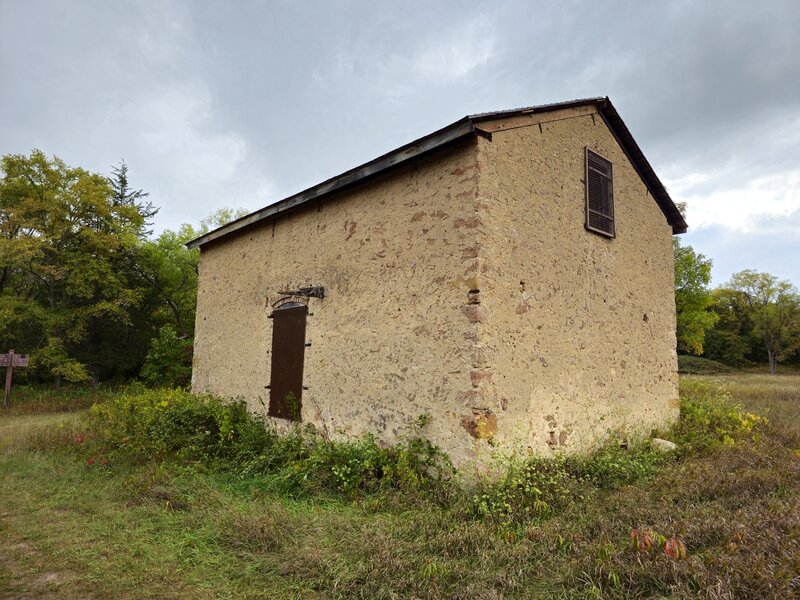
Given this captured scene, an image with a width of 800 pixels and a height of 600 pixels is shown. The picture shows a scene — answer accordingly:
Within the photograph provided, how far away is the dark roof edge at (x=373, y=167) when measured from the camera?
5.24 m

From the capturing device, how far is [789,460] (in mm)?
5773

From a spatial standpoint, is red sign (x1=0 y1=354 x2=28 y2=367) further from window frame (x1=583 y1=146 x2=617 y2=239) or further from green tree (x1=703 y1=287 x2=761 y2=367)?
green tree (x1=703 y1=287 x2=761 y2=367)

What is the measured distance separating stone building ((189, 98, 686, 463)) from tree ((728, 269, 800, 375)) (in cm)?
3457

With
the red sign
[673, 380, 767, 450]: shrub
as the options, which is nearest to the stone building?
[673, 380, 767, 450]: shrub

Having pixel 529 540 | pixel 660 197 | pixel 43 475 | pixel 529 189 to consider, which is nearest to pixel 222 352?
pixel 43 475

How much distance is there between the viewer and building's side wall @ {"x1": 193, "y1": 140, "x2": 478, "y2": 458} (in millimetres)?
5172

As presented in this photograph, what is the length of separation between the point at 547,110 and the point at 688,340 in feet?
71.3

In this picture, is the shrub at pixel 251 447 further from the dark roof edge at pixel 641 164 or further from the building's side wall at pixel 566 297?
the dark roof edge at pixel 641 164

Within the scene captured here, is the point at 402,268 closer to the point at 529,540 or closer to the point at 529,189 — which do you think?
the point at 529,189

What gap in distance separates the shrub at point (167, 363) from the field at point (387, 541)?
31.6 feet

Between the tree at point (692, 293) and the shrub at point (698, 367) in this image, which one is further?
the shrub at point (698, 367)

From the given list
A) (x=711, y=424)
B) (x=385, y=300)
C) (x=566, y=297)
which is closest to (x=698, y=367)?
(x=711, y=424)

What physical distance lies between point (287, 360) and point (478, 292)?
3.61 metres

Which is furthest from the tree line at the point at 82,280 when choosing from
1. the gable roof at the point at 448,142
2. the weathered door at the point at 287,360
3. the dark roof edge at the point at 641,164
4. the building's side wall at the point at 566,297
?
the dark roof edge at the point at 641,164
